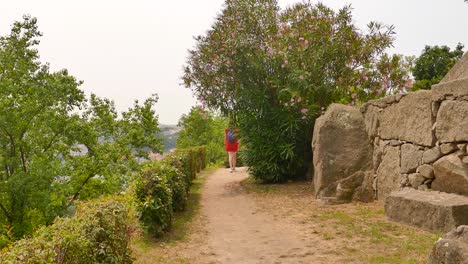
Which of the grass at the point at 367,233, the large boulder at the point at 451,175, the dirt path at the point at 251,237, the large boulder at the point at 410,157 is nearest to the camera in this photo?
the grass at the point at 367,233

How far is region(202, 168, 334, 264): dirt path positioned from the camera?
573 centimetres

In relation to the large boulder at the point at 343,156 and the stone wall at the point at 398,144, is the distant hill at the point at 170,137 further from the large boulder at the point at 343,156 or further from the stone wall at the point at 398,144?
the stone wall at the point at 398,144

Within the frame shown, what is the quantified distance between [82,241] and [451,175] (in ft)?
17.9

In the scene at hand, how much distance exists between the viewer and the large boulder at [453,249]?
3.69 metres

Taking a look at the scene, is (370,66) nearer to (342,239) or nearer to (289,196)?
(289,196)

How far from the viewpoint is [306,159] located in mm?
12508

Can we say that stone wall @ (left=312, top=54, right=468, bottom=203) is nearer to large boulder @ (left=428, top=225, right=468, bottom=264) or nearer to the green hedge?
large boulder @ (left=428, top=225, right=468, bottom=264)

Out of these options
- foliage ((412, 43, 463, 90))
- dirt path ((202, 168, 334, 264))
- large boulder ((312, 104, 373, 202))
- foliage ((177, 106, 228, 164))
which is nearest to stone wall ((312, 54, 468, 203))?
large boulder ((312, 104, 373, 202))

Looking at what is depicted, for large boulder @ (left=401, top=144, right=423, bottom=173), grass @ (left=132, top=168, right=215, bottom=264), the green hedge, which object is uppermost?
large boulder @ (left=401, top=144, right=423, bottom=173)

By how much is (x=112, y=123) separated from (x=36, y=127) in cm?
421

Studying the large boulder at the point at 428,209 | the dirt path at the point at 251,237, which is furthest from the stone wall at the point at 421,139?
the dirt path at the point at 251,237

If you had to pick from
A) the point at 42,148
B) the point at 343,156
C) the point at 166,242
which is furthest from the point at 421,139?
the point at 42,148

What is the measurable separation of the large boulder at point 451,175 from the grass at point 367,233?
3.05 ft

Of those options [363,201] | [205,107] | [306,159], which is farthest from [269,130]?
[363,201]
